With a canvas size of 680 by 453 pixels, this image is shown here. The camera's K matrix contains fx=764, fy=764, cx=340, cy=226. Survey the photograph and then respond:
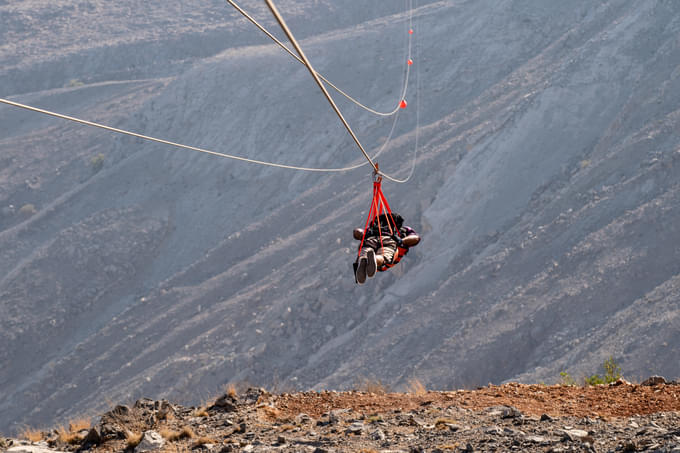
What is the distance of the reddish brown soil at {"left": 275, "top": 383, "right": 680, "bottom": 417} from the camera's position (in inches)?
401

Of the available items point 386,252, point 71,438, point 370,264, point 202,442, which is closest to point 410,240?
point 386,252

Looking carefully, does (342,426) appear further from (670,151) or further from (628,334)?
(670,151)

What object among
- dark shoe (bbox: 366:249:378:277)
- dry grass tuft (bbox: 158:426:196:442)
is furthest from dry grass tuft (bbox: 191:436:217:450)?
dark shoe (bbox: 366:249:378:277)

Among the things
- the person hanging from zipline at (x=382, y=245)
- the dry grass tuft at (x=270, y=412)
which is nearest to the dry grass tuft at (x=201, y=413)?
the dry grass tuft at (x=270, y=412)

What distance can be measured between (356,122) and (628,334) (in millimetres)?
29634

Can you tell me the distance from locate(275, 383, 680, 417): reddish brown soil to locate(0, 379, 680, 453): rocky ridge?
1 cm

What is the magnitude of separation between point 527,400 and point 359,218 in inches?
1114

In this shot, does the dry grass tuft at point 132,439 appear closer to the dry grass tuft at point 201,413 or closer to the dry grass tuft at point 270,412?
the dry grass tuft at point 201,413

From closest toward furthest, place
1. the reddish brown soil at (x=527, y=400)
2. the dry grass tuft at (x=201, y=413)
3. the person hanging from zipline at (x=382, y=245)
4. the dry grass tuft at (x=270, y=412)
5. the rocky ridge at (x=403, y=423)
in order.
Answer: the rocky ridge at (x=403, y=423), the reddish brown soil at (x=527, y=400), the dry grass tuft at (x=270, y=412), the dry grass tuft at (x=201, y=413), the person hanging from zipline at (x=382, y=245)

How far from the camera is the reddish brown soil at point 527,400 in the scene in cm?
1019

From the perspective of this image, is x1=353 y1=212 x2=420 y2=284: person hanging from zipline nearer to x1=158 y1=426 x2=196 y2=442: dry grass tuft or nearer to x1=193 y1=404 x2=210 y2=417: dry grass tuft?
x1=193 y1=404 x2=210 y2=417: dry grass tuft

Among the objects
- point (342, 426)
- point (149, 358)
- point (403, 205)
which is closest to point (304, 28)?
point (403, 205)

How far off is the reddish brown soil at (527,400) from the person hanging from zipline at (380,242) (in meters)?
1.86

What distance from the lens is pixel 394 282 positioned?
34312mm
